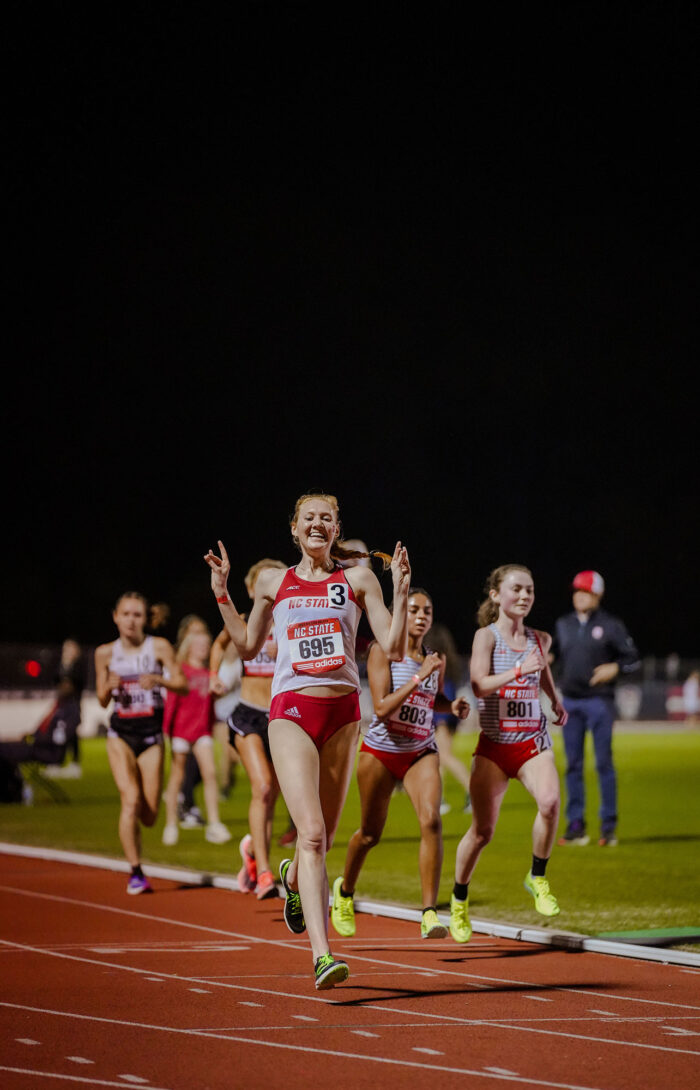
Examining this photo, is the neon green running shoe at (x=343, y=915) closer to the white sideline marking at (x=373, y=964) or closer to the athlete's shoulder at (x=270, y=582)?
the white sideline marking at (x=373, y=964)

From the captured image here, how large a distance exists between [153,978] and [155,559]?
69.5 m

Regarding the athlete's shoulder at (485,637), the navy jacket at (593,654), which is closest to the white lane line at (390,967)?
the athlete's shoulder at (485,637)

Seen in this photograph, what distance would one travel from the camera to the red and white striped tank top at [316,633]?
7695 mm

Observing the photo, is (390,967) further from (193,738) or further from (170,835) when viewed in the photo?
(193,738)

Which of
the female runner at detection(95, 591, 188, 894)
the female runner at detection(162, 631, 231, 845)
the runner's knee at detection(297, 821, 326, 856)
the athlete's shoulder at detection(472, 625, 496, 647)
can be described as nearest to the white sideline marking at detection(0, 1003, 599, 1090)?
the runner's knee at detection(297, 821, 326, 856)

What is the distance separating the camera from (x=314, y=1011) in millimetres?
7105

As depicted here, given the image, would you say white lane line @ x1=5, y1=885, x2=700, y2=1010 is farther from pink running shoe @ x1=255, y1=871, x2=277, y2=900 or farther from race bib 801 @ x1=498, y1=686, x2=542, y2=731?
race bib 801 @ x1=498, y1=686, x2=542, y2=731

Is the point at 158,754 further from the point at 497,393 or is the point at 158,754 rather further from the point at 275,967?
the point at 497,393

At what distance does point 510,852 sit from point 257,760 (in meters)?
4.00

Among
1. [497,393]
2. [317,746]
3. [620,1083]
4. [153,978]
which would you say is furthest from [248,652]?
[497,393]

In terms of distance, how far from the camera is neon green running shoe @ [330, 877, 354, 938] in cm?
901

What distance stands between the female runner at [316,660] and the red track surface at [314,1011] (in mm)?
587

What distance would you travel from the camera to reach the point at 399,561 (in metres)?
7.59

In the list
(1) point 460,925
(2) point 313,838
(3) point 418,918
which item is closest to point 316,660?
(2) point 313,838
